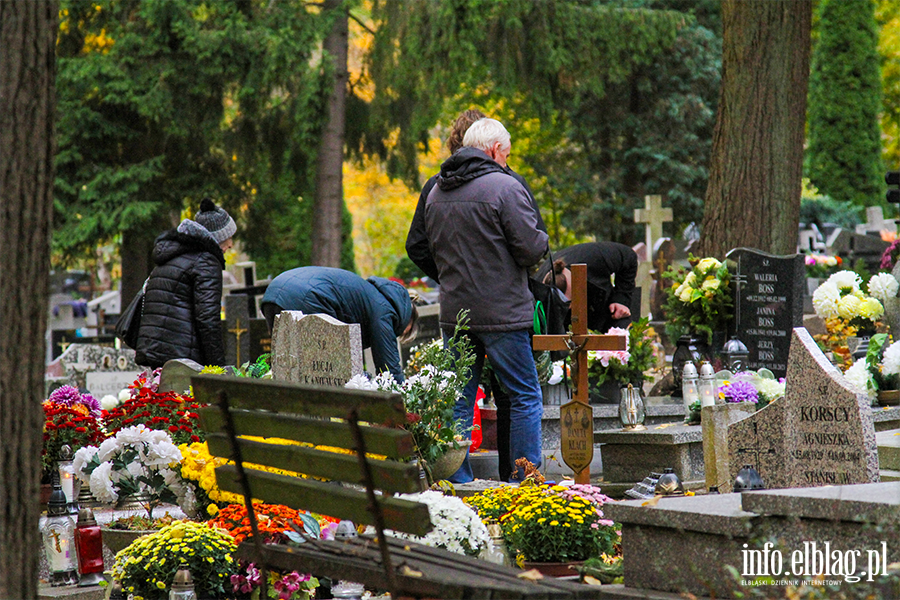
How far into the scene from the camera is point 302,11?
1738cm

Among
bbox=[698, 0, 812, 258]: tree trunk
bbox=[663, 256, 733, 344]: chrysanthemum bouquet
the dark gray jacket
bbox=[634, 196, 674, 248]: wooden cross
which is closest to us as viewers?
the dark gray jacket

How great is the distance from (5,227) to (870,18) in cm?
2659

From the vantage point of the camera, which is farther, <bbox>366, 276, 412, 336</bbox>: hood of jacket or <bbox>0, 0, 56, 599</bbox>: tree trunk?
<bbox>366, 276, 412, 336</bbox>: hood of jacket

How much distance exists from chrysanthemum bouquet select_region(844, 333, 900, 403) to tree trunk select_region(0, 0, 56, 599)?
5.30m

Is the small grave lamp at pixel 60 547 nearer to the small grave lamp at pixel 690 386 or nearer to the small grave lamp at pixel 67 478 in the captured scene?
the small grave lamp at pixel 67 478

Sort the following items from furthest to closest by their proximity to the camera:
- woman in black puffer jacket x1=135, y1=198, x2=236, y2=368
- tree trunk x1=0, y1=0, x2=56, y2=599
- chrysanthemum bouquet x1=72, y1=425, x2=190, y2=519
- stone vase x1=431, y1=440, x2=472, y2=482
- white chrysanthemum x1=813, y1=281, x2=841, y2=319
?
white chrysanthemum x1=813, y1=281, x2=841, y2=319 < woman in black puffer jacket x1=135, y1=198, x2=236, y2=368 < stone vase x1=431, y1=440, x2=472, y2=482 < chrysanthemum bouquet x1=72, y1=425, x2=190, y2=519 < tree trunk x1=0, y1=0, x2=56, y2=599

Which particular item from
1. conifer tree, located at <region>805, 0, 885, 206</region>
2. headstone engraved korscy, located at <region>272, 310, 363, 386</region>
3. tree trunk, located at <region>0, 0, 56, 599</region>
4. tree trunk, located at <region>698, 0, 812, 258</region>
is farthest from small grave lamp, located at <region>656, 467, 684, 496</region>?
conifer tree, located at <region>805, 0, 885, 206</region>

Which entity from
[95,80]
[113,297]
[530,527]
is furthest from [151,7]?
[530,527]

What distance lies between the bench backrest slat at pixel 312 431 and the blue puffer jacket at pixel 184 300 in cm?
392

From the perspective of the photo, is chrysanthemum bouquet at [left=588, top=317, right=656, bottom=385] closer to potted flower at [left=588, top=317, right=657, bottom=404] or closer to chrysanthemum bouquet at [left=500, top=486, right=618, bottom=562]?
potted flower at [left=588, top=317, right=657, bottom=404]

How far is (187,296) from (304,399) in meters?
4.44

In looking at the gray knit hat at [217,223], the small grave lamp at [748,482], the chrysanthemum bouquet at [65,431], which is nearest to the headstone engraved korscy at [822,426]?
the small grave lamp at [748,482]

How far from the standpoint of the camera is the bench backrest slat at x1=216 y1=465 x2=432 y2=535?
3029mm

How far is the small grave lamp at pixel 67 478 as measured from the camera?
503 centimetres
